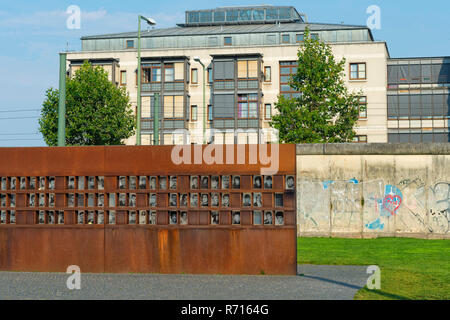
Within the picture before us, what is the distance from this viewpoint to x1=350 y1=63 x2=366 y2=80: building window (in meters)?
62.5

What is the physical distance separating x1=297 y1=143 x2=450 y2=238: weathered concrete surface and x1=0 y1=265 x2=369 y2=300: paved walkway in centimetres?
964

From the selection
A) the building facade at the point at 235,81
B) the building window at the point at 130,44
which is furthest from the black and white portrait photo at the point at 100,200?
the building window at the point at 130,44

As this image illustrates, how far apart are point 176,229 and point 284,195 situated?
2.79m

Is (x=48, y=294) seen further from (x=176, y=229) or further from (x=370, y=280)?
(x=370, y=280)

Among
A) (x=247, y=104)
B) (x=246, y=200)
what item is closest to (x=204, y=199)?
(x=246, y=200)

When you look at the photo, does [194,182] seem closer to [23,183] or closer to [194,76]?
[23,183]

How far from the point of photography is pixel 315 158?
2548 centimetres

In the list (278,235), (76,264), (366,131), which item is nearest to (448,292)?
(278,235)

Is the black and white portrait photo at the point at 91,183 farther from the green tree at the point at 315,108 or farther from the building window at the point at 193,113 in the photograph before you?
the building window at the point at 193,113

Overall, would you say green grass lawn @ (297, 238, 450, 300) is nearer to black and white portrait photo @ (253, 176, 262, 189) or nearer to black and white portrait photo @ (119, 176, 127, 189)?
black and white portrait photo @ (253, 176, 262, 189)

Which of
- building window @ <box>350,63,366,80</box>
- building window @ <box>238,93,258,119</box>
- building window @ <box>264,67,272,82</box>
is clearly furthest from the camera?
building window @ <box>264,67,272,82</box>

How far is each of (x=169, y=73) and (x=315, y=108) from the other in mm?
27127

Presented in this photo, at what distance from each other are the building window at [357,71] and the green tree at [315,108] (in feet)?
76.3

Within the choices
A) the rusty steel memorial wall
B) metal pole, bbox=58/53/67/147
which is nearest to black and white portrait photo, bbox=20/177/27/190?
the rusty steel memorial wall
